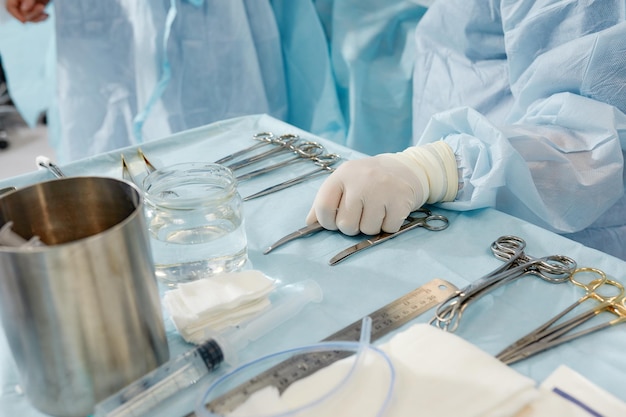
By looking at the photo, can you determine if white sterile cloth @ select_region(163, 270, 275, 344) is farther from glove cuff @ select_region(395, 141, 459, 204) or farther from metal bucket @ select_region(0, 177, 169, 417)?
glove cuff @ select_region(395, 141, 459, 204)

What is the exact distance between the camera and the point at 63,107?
179cm

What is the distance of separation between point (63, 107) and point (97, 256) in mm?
1521

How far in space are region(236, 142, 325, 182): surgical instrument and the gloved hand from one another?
20 centimetres

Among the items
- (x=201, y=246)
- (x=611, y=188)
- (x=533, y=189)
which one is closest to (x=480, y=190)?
(x=533, y=189)

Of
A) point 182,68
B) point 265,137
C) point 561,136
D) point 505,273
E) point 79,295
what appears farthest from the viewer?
point 182,68

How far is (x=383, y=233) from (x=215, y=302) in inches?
11.2

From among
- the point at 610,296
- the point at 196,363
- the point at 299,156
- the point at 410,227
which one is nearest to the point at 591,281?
the point at 610,296

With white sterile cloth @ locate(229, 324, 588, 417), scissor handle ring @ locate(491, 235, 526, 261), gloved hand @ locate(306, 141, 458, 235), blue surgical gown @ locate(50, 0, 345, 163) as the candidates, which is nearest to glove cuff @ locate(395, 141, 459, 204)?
gloved hand @ locate(306, 141, 458, 235)

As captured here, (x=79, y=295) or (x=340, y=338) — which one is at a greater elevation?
(x=79, y=295)

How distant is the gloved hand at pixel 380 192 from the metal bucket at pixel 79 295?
0.32 meters

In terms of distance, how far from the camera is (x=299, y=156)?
1.06 m

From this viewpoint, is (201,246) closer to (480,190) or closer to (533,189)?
(480,190)

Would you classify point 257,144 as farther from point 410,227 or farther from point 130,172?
point 410,227

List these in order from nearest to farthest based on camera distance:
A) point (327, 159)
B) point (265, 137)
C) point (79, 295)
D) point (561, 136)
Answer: point (79, 295) < point (561, 136) < point (327, 159) < point (265, 137)
